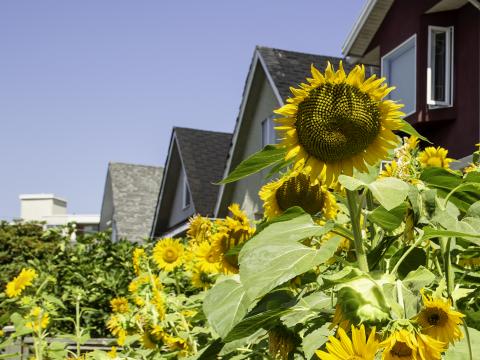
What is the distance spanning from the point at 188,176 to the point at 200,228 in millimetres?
22497

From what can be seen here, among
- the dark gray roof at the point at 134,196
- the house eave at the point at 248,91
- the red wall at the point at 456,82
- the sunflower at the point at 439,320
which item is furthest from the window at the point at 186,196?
the sunflower at the point at 439,320

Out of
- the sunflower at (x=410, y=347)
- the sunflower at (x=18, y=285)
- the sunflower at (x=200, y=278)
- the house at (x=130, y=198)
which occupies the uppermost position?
the sunflower at (x=410, y=347)

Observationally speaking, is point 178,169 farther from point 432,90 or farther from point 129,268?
point 129,268

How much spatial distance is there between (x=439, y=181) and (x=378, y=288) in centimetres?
55

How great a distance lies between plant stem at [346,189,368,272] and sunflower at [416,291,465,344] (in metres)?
0.14

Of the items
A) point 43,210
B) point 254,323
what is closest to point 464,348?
point 254,323

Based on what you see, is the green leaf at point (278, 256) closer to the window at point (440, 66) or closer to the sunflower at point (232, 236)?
the sunflower at point (232, 236)

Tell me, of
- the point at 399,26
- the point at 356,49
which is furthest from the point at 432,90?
the point at 356,49

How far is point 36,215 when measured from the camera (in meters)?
57.3

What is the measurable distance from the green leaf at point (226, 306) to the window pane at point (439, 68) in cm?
1178

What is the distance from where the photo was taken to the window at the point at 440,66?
12.4m

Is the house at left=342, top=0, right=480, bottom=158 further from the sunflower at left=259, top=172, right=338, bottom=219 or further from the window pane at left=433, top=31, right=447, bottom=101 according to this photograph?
the sunflower at left=259, top=172, right=338, bottom=219

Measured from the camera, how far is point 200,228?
263 cm

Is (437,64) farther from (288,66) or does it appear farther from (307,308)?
(307,308)
